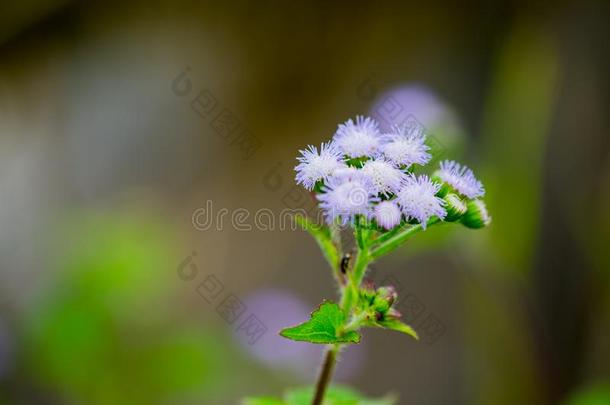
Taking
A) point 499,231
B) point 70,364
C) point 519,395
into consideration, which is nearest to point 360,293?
point 70,364

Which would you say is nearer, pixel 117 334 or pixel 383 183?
pixel 383 183

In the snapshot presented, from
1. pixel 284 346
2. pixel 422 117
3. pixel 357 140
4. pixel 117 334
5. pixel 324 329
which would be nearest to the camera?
pixel 324 329

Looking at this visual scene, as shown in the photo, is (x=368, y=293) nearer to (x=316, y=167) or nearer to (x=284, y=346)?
(x=316, y=167)

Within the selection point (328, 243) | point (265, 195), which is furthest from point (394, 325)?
Answer: point (265, 195)

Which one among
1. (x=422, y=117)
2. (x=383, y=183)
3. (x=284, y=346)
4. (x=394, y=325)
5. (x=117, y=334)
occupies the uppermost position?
(x=117, y=334)

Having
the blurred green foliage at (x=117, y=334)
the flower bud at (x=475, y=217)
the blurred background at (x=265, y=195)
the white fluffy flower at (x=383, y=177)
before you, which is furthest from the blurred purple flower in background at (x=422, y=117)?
the blurred green foliage at (x=117, y=334)

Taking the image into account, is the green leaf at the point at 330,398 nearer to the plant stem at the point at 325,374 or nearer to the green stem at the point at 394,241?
the plant stem at the point at 325,374

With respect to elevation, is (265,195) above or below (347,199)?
above
